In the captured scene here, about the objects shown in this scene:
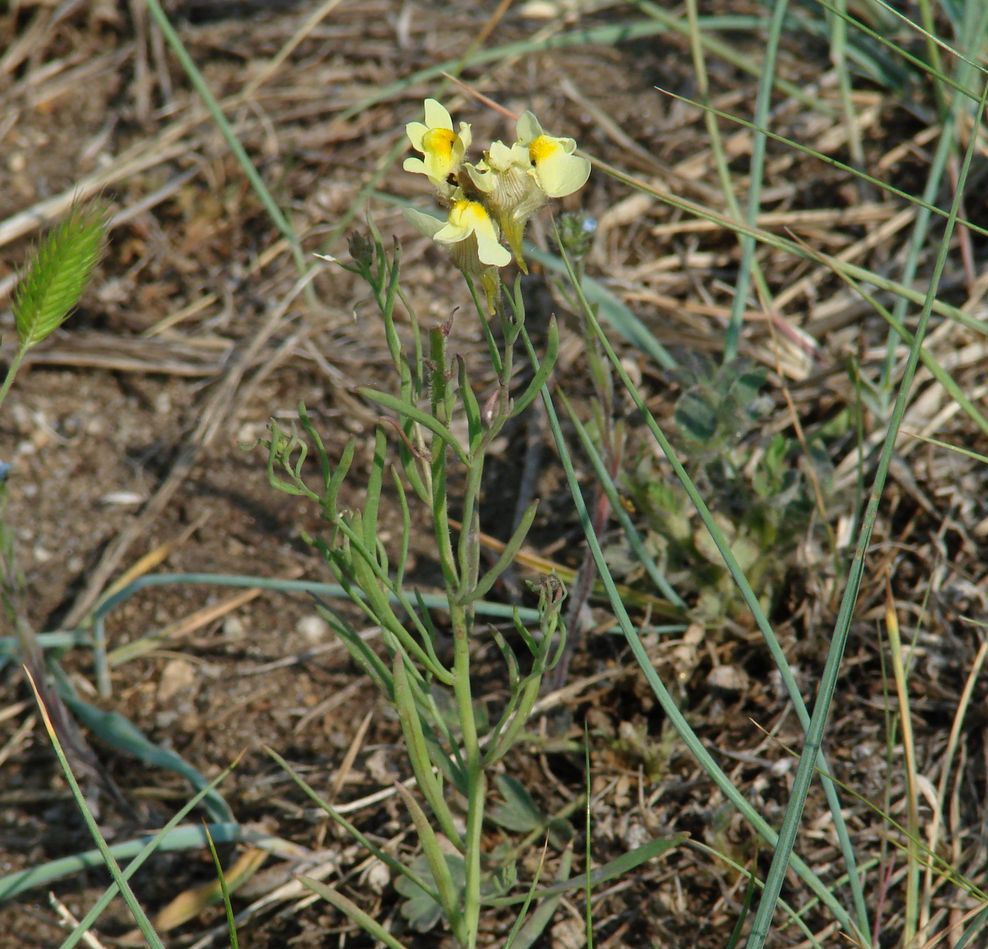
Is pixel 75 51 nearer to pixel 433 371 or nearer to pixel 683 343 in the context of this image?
pixel 683 343

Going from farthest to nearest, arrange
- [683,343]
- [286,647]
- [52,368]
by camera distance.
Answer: [52,368], [683,343], [286,647]

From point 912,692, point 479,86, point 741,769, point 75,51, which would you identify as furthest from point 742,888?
point 75,51

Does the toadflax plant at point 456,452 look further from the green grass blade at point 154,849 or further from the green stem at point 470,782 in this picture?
the green grass blade at point 154,849

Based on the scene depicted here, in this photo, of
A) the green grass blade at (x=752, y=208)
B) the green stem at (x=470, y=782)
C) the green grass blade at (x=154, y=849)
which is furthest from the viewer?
the green grass blade at (x=752, y=208)

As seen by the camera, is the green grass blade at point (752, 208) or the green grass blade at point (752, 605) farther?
the green grass blade at point (752, 208)

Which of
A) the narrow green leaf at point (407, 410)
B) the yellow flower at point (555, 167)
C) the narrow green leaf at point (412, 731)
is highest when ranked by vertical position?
the yellow flower at point (555, 167)

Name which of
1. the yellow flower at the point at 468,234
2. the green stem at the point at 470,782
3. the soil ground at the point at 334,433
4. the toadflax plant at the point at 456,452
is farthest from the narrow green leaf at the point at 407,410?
the soil ground at the point at 334,433

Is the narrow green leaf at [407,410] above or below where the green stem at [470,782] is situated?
above

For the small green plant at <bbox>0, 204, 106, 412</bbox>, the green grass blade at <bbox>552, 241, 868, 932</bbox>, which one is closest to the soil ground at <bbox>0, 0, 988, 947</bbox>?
the green grass blade at <bbox>552, 241, 868, 932</bbox>
